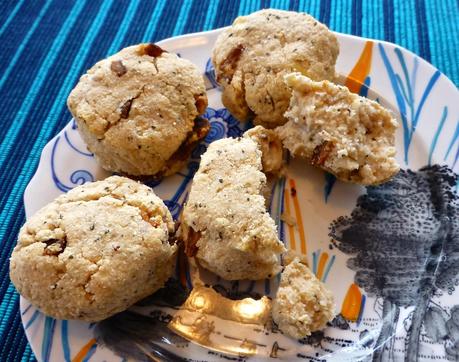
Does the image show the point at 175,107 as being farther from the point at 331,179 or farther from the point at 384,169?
the point at 384,169

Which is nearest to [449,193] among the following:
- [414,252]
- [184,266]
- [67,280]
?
[414,252]

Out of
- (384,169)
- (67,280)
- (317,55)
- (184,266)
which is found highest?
(317,55)

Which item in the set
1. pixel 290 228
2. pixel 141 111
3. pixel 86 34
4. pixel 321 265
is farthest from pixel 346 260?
pixel 86 34

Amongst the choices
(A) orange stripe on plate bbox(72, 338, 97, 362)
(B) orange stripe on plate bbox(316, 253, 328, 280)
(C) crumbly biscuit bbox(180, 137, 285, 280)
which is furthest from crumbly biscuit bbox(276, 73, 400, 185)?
(A) orange stripe on plate bbox(72, 338, 97, 362)

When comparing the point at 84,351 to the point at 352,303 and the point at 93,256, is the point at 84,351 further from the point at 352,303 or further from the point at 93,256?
the point at 352,303

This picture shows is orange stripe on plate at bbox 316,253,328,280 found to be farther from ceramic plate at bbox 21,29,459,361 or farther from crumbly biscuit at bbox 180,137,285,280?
crumbly biscuit at bbox 180,137,285,280

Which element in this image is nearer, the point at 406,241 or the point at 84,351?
the point at 84,351
